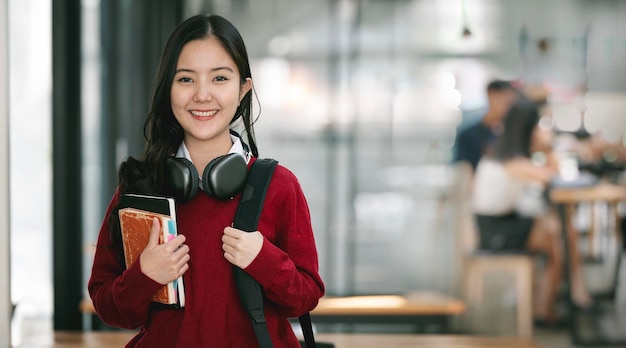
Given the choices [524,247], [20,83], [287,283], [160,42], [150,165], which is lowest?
[524,247]

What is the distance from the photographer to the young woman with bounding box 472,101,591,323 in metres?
4.73

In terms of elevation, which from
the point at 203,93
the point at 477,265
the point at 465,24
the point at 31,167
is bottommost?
the point at 477,265

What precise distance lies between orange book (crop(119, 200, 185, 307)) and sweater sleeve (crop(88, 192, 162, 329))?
0.03 metres

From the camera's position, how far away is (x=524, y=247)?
4.77 meters

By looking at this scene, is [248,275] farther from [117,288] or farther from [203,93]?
[203,93]

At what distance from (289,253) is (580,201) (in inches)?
144

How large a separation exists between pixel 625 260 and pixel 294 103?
2274 millimetres

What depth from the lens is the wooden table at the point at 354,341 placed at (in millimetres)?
3316

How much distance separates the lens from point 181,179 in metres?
1.36

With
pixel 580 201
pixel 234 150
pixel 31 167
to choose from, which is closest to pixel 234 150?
pixel 234 150

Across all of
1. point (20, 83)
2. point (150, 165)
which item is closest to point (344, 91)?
point (20, 83)

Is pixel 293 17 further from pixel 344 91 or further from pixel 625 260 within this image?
pixel 625 260

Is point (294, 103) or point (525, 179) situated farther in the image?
point (294, 103)

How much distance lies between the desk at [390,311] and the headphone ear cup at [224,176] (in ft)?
10.6
